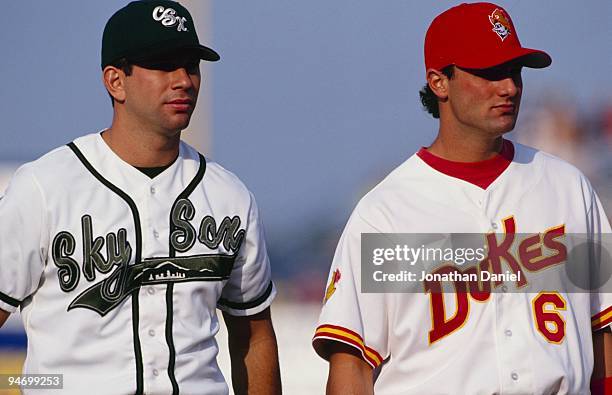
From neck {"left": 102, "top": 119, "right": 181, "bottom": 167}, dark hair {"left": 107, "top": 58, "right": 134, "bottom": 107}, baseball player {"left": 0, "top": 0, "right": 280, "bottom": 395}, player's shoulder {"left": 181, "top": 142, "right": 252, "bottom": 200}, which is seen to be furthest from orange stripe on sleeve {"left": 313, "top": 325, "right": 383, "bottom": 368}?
dark hair {"left": 107, "top": 58, "right": 134, "bottom": 107}

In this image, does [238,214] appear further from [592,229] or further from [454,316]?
[592,229]

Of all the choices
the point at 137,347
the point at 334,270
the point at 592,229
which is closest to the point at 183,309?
the point at 137,347

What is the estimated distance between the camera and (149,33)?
4.07 metres

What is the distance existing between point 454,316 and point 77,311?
1.20m

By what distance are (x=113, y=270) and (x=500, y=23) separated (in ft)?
5.08

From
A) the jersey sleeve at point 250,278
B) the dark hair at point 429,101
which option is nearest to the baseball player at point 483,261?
the dark hair at point 429,101

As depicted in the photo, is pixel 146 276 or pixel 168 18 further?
pixel 168 18

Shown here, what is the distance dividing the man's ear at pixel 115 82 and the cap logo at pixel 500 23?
4.15ft

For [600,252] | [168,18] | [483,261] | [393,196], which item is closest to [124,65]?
[168,18]

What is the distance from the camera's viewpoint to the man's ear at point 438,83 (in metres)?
4.21

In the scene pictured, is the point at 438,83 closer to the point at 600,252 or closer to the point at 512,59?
the point at 512,59

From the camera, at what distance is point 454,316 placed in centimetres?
396

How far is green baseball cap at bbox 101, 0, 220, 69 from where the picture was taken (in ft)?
13.3

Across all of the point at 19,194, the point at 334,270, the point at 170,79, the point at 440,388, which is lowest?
the point at 440,388
